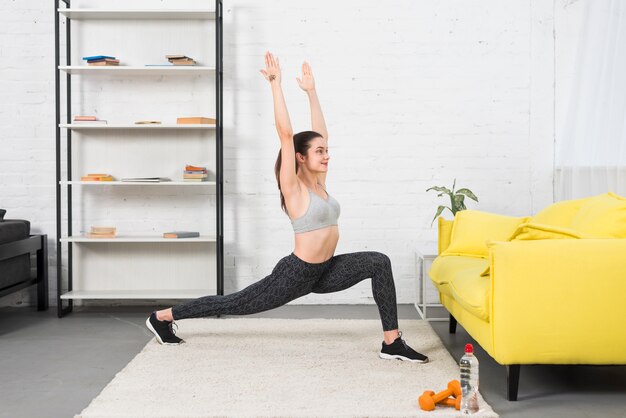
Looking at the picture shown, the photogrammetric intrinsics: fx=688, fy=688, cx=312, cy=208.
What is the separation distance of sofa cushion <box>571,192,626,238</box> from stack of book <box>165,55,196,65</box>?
9.11ft

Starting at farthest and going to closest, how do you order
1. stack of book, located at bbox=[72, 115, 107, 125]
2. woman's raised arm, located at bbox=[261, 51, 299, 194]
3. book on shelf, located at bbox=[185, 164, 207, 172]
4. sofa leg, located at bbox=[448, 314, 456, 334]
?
book on shelf, located at bbox=[185, 164, 207, 172] → stack of book, located at bbox=[72, 115, 107, 125] → sofa leg, located at bbox=[448, 314, 456, 334] → woman's raised arm, located at bbox=[261, 51, 299, 194]

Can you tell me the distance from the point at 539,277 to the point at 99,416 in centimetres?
176

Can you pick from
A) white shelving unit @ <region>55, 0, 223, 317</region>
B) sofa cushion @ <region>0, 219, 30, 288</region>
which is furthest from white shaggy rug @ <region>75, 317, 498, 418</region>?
sofa cushion @ <region>0, 219, 30, 288</region>

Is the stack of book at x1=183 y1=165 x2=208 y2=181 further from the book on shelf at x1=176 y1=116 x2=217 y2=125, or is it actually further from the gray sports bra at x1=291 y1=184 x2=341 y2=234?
the gray sports bra at x1=291 y1=184 x2=341 y2=234

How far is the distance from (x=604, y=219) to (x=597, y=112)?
1611mm

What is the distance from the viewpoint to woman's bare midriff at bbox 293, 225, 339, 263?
3389mm

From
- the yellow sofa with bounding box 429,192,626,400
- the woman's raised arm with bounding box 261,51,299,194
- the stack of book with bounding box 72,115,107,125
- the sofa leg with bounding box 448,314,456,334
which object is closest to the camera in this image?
the yellow sofa with bounding box 429,192,626,400

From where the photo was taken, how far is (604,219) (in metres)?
2.93

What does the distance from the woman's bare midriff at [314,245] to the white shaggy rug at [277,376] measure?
503 mm

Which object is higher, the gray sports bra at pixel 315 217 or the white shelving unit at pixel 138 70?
the white shelving unit at pixel 138 70

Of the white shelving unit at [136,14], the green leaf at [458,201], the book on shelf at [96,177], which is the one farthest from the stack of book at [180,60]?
the green leaf at [458,201]

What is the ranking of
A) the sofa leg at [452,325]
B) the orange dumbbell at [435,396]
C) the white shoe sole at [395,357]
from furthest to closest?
the sofa leg at [452,325], the white shoe sole at [395,357], the orange dumbbell at [435,396]

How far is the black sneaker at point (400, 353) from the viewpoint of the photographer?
334 centimetres

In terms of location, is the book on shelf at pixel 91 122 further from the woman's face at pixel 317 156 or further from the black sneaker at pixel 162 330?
the woman's face at pixel 317 156
